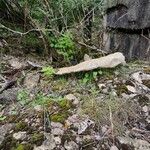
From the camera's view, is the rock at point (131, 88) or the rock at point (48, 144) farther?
the rock at point (131, 88)

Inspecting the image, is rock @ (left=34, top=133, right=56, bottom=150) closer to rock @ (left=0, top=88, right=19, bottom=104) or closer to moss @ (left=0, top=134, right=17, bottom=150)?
moss @ (left=0, top=134, right=17, bottom=150)

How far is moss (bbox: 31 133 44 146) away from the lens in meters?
2.21

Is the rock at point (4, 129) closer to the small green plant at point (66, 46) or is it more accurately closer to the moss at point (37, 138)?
the moss at point (37, 138)

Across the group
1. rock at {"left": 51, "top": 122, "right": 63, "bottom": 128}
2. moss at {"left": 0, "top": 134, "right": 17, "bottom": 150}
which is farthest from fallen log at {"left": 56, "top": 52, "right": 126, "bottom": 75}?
moss at {"left": 0, "top": 134, "right": 17, "bottom": 150}

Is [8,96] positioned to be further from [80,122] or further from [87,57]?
[87,57]

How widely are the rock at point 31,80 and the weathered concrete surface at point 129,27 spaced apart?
3.50ft

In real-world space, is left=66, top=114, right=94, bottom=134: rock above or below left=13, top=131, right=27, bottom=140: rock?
below

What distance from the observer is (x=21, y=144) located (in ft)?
7.25

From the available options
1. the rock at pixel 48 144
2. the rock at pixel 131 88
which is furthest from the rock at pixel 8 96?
the rock at pixel 131 88

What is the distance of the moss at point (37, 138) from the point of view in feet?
7.26

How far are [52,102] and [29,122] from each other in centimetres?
→ 28

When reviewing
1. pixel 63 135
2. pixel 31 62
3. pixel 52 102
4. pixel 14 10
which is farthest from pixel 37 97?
pixel 14 10

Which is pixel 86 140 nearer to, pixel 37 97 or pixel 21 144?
pixel 21 144

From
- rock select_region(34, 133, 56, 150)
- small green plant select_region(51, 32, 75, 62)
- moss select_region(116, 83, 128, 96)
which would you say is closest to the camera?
rock select_region(34, 133, 56, 150)
